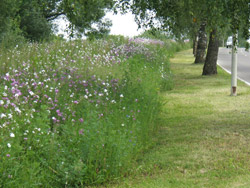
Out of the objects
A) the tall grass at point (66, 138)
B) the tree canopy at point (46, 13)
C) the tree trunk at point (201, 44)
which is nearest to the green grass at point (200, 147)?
the tall grass at point (66, 138)

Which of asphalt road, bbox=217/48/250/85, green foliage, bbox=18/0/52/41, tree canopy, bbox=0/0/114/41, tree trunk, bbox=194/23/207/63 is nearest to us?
tree canopy, bbox=0/0/114/41

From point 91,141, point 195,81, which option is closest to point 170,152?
point 91,141

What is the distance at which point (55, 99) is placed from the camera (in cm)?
673

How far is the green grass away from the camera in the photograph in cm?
543

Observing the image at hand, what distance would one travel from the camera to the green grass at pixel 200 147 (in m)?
5.43

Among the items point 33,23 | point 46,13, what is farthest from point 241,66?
point 33,23

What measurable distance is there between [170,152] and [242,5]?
3.08 metres

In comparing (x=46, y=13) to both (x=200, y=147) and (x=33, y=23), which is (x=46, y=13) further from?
(x=200, y=147)

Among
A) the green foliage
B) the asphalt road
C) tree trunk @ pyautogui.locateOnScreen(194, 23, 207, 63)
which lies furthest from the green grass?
the green foliage

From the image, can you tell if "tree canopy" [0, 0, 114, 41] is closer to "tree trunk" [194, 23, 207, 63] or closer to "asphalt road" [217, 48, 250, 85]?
"asphalt road" [217, 48, 250, 85]

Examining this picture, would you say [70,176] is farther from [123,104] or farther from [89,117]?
[123,104]

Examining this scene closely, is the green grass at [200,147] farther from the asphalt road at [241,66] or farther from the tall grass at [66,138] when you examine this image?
the asphalt road at [241,66]

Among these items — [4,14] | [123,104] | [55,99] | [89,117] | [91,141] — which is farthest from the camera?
[4,14]

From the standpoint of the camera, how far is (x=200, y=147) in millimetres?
7012
